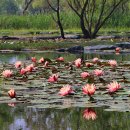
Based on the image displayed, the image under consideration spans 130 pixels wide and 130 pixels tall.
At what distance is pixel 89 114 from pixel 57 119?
15.3 inches

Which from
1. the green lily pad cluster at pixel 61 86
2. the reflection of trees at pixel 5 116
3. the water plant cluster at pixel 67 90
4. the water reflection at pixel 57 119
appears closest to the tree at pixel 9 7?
the green lily pad cluster at pixel 61 86

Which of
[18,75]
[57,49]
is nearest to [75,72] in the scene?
[18,75]

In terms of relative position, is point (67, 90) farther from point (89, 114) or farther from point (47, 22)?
point (47, 22)

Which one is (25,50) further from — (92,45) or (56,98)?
(56,98)

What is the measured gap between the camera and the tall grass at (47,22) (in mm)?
37275

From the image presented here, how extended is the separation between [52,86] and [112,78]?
137cm

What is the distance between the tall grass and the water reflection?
31.9 meters

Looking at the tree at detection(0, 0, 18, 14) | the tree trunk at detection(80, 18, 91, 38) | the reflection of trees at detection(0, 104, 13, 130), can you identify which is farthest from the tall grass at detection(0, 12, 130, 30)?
the tree at detection(0, 0, 18, 14)

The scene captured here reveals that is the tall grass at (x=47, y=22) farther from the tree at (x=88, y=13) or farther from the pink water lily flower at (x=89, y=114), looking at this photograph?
the pink water lily flower at (x=89, y=114)

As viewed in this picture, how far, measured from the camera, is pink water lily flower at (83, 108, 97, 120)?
4.74 m

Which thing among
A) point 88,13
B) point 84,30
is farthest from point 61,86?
point 88,13

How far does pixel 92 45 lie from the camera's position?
20484 mm

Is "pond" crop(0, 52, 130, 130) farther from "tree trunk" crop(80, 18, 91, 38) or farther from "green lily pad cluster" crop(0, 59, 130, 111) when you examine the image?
"tree trunk" crop(80, 18, 91, 38)

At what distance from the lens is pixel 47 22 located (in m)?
38.9
